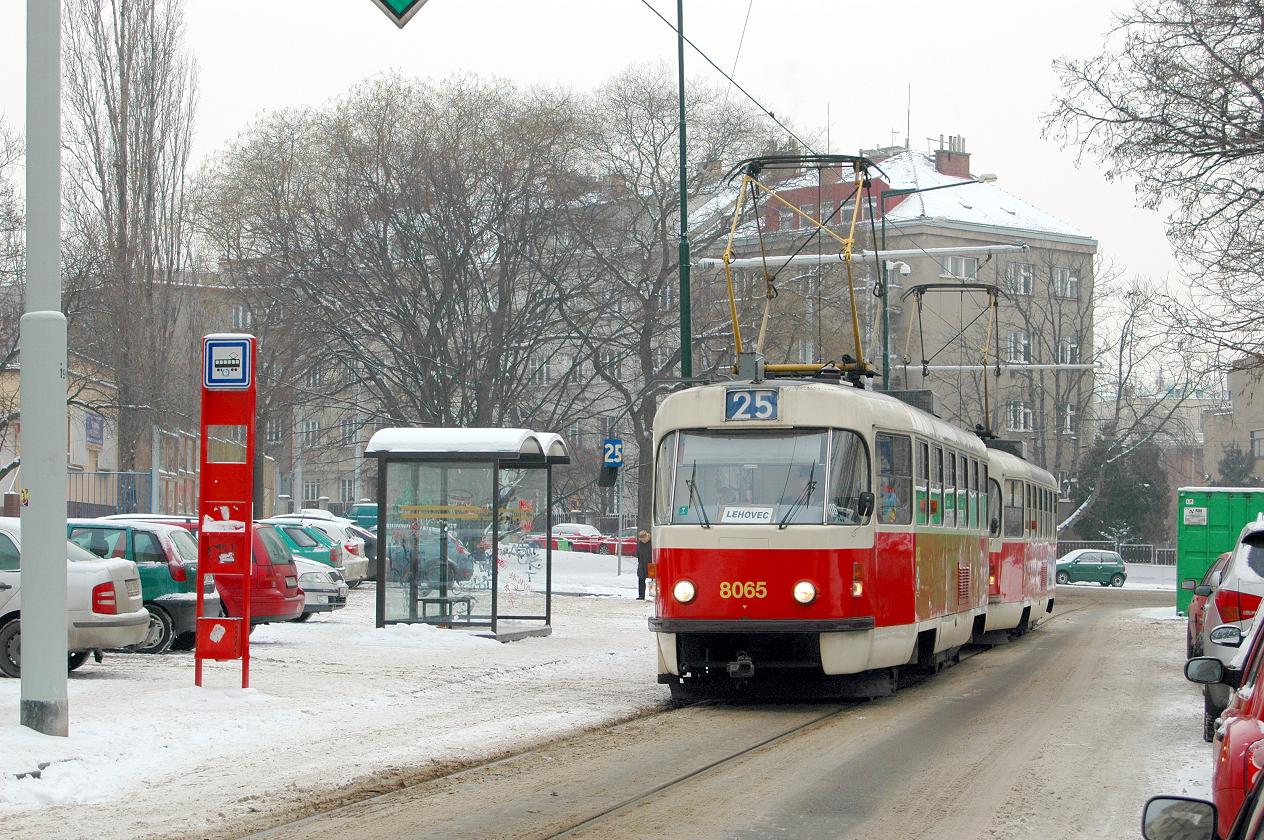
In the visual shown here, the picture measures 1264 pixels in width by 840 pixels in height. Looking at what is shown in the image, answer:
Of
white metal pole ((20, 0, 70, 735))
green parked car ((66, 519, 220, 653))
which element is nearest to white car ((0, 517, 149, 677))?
green parked car ((66, 519, 220, 653))

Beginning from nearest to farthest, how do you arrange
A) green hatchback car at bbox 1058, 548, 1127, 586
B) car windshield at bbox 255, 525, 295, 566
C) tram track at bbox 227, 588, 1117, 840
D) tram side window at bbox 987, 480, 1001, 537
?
1. tram track at bbox 227, 588, 1117, 840
2. car windshield at bbox 255, 525, 295, 566
3. tram side window at bbox 987, 480, 1001, 537
4. green hatchback car at bbox 1058, 548, 1127, 586

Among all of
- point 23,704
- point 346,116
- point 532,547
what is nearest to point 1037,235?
point 346,116

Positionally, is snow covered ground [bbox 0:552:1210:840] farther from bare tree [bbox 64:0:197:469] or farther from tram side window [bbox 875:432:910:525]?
bare tree [bbox 64:0:197:469]

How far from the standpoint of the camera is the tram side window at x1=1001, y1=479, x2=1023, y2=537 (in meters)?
25.2

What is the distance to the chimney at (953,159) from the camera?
8644 centimetres

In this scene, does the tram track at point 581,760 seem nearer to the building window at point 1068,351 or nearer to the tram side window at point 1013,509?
the tram side window at point 1013,509

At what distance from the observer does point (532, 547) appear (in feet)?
81.4

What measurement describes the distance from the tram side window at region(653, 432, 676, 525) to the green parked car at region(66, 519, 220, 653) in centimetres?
662

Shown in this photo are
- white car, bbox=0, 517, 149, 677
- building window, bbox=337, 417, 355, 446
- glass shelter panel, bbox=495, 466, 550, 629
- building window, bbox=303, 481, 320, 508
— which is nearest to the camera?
white car, bbox=0, 517, 149, 677

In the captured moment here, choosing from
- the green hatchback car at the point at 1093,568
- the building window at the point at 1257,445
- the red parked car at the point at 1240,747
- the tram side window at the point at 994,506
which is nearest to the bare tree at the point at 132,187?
the tram side window at the point at 994,506

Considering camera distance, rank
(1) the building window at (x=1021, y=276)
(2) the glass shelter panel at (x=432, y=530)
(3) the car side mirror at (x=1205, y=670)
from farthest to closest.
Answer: (1) the building window at (x=1021, y=276) < (2) the glass shelter panel at (x=432, y=530) < (3) the car side mirror at (x=1205, y=670)

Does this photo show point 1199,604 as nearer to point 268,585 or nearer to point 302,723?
point 302,723

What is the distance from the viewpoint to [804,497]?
15.0 m

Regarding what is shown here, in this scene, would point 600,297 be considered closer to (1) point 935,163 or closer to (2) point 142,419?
(2) point 142,419
